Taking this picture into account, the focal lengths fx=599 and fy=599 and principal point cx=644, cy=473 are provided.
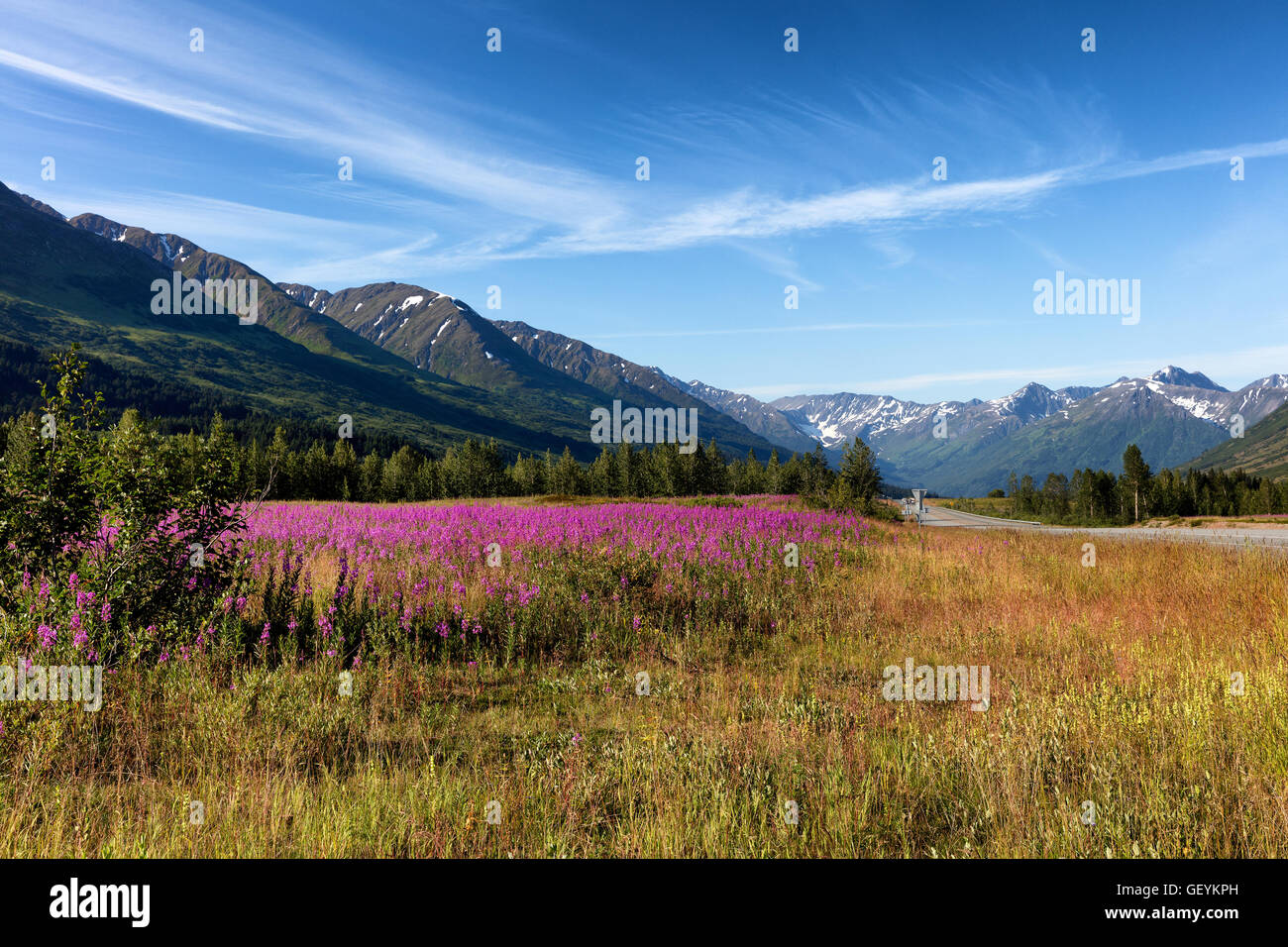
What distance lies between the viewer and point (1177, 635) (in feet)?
24.1

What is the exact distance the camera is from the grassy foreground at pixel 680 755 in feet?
11.2

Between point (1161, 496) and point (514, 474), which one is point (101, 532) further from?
point (1161, 496)

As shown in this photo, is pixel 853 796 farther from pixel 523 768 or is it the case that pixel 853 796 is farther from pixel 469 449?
pixel 469 449

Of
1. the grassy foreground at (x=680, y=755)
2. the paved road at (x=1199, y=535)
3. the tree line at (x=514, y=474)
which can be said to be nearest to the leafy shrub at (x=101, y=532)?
the grassy foreground at (x=680, y=755)

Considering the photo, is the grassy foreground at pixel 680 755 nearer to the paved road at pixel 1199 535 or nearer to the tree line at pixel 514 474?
the paved road at pixel 1199 535

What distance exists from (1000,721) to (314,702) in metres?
5.84

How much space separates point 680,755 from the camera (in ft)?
14.4

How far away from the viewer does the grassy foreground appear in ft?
11.2

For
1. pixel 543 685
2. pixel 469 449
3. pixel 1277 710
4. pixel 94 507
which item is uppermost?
pixel 469 449

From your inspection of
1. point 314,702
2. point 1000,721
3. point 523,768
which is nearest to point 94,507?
point 314,702

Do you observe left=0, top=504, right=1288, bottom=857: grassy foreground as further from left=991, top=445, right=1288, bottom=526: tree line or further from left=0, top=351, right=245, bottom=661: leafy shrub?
left=991, top=445, right=1288, bottom=526: tree line

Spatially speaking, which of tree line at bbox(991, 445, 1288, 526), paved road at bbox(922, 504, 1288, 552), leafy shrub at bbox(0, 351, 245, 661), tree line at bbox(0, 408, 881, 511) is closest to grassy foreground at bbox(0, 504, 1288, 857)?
leafy shrub at bbox(0, 351, 245, 661)
